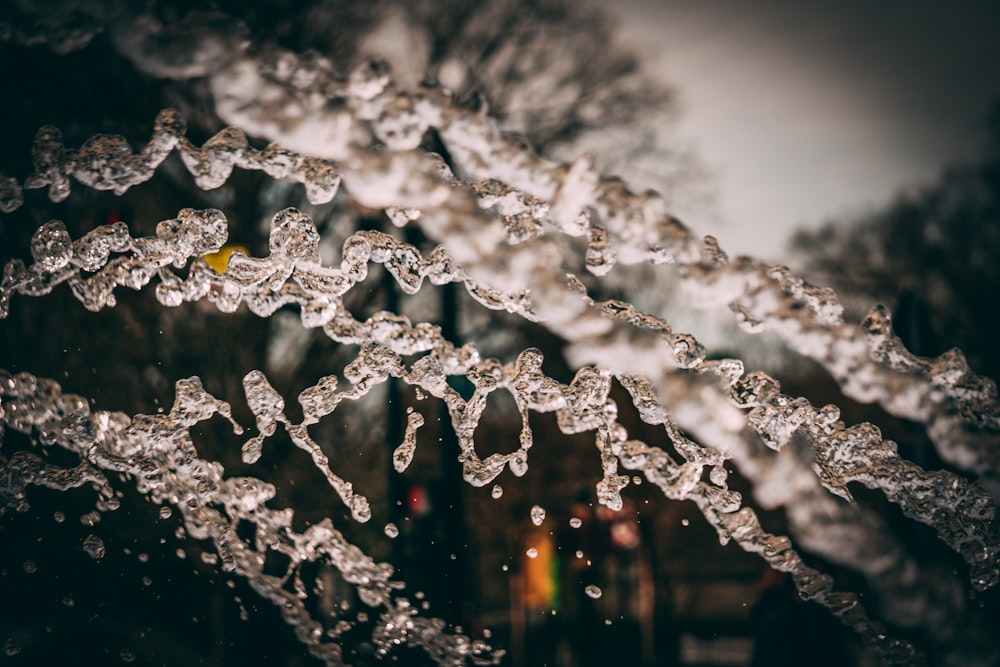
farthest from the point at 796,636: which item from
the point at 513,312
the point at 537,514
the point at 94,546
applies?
the point at 94,546

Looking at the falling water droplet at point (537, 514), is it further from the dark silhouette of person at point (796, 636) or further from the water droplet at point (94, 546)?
the water droplet at point (94, 546)

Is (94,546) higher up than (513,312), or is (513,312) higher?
(513,312)

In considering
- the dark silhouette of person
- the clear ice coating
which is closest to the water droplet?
the clear ice coating

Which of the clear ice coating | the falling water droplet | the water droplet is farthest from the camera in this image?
the falling water droplet

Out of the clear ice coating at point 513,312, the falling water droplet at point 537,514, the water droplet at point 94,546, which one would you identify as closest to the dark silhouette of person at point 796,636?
the clear ice coating at point 513,312

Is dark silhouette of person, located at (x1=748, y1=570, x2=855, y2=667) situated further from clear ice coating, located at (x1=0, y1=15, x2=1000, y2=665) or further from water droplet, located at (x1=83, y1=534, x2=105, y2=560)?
water droplet, located at (x1=83, y1=534, x2=105, y2=560)

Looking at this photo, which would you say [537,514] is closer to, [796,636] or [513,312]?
[796,636]
